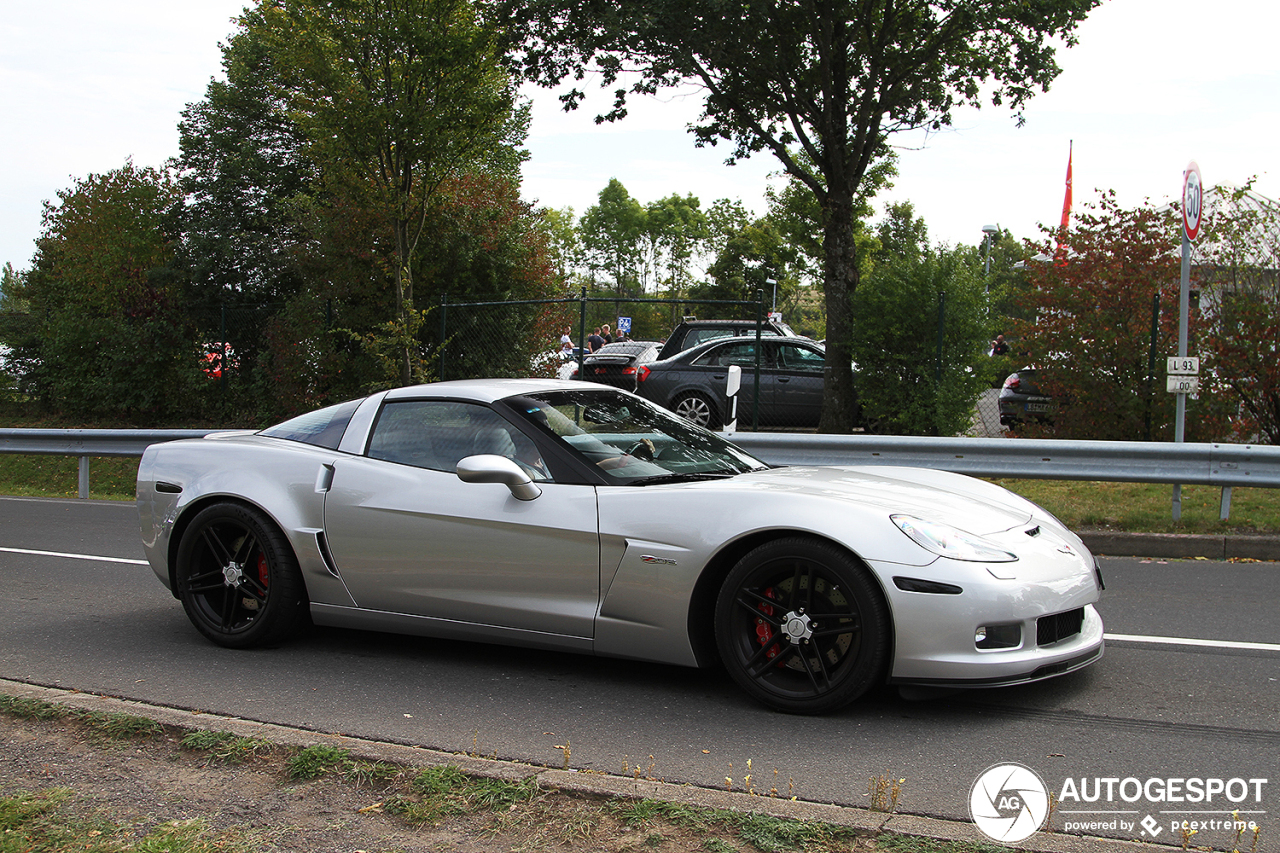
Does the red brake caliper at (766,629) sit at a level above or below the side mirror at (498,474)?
below

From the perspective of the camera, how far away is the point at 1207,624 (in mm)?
5461

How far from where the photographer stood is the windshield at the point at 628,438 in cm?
459

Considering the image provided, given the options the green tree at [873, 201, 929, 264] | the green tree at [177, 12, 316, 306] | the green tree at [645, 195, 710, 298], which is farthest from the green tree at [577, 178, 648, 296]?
the green tree at [177, 12, 316, 306]

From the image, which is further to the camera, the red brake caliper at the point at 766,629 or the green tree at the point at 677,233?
the green tree at the point at 677,233

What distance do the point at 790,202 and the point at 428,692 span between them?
132ft

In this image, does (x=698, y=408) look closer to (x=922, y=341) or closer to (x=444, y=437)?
(x=922, y=341)

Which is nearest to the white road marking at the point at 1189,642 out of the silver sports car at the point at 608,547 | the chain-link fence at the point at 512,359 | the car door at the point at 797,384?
the silver sports car at the point at 608,547

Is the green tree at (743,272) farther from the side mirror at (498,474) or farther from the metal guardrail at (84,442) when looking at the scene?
the side mirror at (498,474)

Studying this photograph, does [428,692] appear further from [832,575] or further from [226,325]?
[226,325]

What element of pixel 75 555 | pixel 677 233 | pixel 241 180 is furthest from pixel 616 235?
pixel 75 555

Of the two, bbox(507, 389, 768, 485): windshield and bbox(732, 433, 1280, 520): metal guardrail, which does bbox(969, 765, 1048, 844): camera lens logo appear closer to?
bbox(507, 389, 768, 485): windshield

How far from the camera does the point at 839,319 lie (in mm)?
14242

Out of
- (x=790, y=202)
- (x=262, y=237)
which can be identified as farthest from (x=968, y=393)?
(x=790, y=202)

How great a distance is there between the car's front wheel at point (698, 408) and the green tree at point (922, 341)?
2364 millimetres
